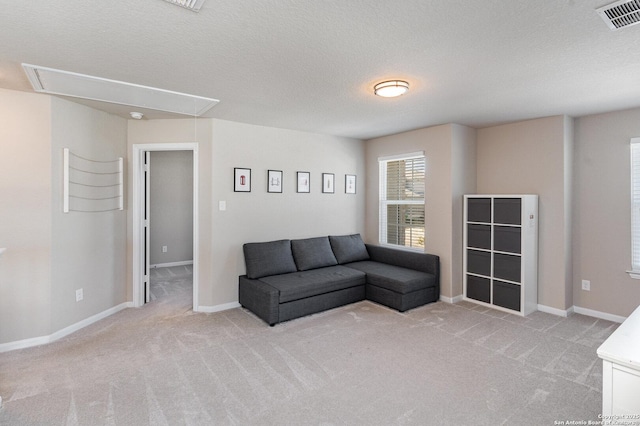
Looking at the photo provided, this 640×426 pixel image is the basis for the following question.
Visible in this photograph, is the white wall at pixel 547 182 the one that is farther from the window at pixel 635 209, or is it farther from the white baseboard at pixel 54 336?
the white baseboard at pixel 54 336

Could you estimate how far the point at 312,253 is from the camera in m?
4.58

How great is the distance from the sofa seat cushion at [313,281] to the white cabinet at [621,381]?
2769 mm

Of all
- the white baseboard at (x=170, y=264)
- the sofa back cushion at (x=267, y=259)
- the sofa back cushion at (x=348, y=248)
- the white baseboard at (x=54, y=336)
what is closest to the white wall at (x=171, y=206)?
the white baseboard at (x=170, y=264)

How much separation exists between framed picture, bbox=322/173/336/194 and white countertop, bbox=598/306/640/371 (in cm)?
391

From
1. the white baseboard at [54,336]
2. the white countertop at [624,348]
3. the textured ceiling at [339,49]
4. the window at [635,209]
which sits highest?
the textured ceiling at [339,49]

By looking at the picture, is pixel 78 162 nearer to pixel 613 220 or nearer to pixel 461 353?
pixel 461 353

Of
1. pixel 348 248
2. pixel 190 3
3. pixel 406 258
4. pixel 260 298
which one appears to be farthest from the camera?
pixel 348 248

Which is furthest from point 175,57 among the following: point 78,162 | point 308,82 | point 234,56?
point 78,162

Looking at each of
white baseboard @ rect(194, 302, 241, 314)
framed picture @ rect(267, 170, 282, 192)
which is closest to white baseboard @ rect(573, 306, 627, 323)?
framed picture @ rect(267, 170, 282, 192)

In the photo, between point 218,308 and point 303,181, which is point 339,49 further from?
point 218,308

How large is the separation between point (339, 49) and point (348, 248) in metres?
3.29

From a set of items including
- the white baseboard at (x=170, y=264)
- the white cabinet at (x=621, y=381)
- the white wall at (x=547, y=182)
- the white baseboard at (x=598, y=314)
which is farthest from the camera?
the white baseboard at (x=170, y=264)

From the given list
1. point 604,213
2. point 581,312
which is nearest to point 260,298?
point 581,312

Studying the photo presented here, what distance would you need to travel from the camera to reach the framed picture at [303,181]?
4777 mm
